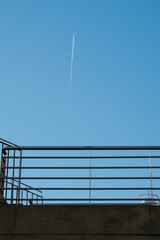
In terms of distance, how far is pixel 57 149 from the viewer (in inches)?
466

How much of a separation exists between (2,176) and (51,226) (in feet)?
5.64

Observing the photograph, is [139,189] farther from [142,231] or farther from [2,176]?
[2,176]

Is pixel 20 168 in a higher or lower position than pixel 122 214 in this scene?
higher

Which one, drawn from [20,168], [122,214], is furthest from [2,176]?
[122,214]

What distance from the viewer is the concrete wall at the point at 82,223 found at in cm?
1052

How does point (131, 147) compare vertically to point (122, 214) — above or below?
above

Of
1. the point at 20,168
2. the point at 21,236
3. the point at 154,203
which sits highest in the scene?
the point at 20,168

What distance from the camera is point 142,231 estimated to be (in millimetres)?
10500

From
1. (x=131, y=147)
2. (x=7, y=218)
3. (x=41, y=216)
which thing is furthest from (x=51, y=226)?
(x=131, y=147)

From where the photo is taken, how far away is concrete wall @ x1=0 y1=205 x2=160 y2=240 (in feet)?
34.5

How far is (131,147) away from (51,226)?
2490mm

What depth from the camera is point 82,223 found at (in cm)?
1067

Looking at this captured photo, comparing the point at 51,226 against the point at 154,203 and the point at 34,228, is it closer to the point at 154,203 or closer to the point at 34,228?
the point at 34,228

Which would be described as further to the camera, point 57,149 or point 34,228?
point 57,149
